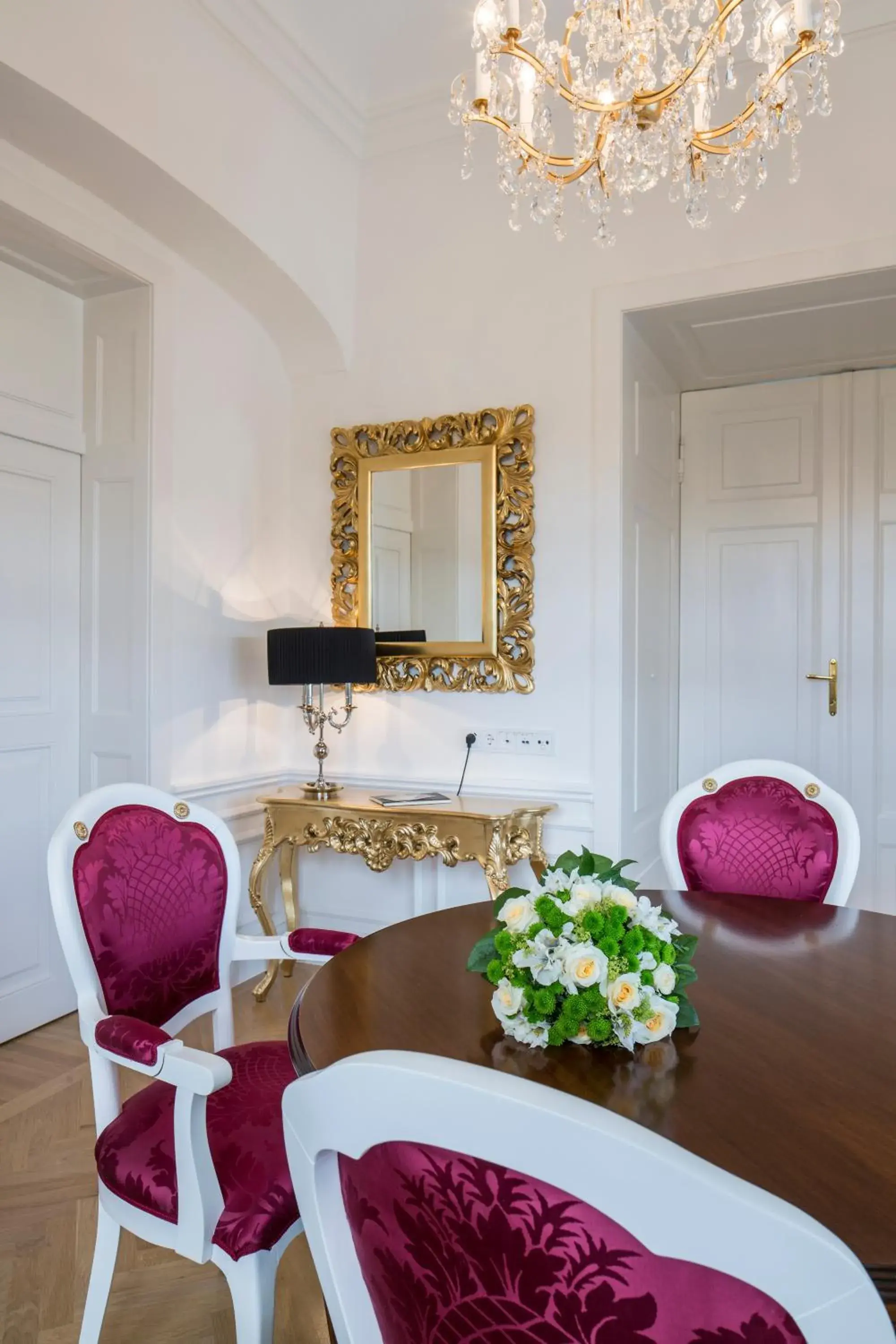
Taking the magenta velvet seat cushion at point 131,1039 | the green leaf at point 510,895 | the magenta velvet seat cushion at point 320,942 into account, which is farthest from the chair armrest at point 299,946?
the green leaf at point 510,895

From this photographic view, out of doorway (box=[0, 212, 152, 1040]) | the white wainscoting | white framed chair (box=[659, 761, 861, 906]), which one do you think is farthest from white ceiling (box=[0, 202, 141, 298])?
white framed chair (box=[659, 761, 861, 906])

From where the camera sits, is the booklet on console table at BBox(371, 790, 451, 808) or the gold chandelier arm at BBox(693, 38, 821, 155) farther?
the booklet on console table at BBox(371, 790, 451, 808)

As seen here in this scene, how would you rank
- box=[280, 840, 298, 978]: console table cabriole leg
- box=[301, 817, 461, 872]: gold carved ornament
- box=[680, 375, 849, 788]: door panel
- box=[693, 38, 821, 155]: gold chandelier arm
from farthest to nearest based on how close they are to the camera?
box=[680, 375, 849, 788]: door panel, box=[280, 840, 298, 978]: console table cabriole leg, box=[301, 817, 461, 872]: gold carved ornament, box=[693, 38, 821, 155]: gold chandelier arm

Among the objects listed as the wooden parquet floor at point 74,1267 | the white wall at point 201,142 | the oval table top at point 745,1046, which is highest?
the white wall at point 201,142

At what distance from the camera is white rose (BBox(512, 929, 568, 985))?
1.11 m

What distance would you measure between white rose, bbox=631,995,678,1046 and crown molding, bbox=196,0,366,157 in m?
3.14

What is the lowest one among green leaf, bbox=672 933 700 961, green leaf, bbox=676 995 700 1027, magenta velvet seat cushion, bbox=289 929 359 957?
magenta velvet seat cushion, bbox=289 929 359 957

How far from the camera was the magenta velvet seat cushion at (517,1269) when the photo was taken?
0.52 meters

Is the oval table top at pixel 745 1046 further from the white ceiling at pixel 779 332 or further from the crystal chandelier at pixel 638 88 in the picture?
the white ceiling at pixel 779 332

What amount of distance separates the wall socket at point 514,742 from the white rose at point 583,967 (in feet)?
7.28

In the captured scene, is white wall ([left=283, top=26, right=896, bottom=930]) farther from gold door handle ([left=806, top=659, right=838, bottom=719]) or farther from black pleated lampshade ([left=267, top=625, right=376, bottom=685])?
gold door handle ([left=806, top=659, right=838, bottom=719])

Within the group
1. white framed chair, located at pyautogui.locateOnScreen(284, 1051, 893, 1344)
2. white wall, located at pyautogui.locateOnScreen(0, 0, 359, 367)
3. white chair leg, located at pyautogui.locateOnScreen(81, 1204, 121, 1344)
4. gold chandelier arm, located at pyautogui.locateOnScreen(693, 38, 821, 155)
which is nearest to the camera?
white framed chair, located at pyautogui.locateOnScreen(284, 1051, 893, 1344)

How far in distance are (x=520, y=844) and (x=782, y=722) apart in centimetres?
155

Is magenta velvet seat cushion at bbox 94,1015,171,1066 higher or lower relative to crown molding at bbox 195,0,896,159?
lower
